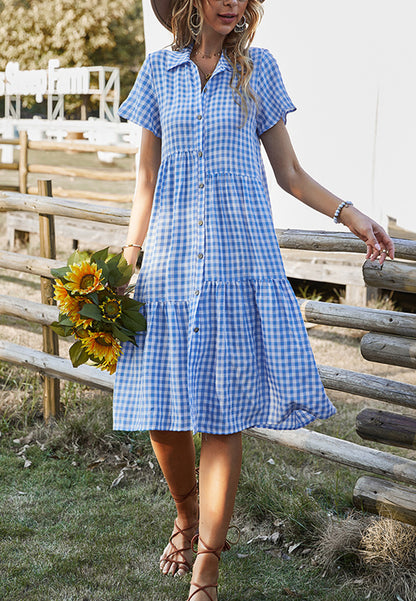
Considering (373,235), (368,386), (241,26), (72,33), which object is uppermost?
(72,33)

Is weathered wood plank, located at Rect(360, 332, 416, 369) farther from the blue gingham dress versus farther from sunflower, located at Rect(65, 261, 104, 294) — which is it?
sunflower, located at Rect(65, 261, 104, 294)

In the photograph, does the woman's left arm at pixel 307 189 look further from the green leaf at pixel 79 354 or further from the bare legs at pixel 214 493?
the green leaf at pixel 79 354

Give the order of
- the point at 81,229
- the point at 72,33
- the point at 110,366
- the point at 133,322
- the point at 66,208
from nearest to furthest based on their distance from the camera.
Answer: the point at 133,322 < the point at 110,366 < the point at 66,208 < the point at 81,229 < the point at 72,33

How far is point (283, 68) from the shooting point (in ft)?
20.0

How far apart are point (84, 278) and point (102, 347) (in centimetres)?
24

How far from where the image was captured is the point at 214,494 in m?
2.39

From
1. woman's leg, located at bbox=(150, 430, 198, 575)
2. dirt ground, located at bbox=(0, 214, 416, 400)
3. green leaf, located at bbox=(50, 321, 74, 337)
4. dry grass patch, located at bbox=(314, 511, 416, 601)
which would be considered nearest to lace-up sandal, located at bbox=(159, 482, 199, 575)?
woman's leg, located at bbox=(150, 430, 198, 575)

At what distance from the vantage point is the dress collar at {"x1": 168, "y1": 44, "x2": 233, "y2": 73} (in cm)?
241

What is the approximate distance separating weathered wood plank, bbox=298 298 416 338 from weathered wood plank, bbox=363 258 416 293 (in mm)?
133

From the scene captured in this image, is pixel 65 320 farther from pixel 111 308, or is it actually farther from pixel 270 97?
pixel 270 97

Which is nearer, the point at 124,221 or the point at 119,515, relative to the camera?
the point at 119,515

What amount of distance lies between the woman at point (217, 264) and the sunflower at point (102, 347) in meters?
0.06

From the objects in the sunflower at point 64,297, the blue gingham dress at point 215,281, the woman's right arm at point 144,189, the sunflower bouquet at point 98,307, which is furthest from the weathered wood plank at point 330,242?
the sunflower at point 64,297

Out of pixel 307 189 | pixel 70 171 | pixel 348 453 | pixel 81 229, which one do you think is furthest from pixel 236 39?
pixel 70 171
